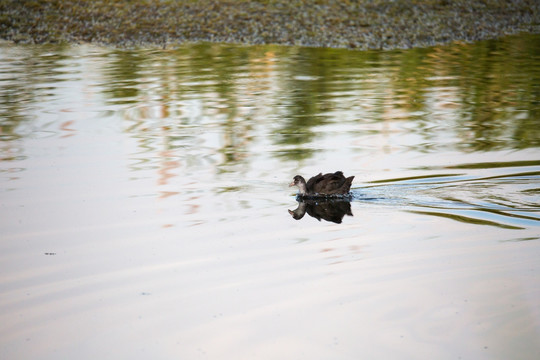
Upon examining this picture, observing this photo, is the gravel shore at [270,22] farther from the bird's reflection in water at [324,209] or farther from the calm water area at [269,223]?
the bird's reflection in water at [324,209]

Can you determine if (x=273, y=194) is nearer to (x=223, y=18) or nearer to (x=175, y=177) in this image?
(x=175, y=177)

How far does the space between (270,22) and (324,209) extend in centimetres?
1748

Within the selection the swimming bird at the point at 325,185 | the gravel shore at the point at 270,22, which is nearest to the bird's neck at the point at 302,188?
the swimming bird at the point at 325,185

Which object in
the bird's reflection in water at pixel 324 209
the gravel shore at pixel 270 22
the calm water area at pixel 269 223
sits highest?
the gravel shore at pixel 270 22

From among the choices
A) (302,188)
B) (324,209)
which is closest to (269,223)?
(324,209)

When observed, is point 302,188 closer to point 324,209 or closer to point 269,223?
point 324,209

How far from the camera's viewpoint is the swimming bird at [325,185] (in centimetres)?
1093

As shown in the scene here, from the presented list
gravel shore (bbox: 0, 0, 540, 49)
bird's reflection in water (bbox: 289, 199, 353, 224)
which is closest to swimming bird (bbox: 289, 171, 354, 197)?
bird's reflection in water (bbox: 289, 199, 353, 224)

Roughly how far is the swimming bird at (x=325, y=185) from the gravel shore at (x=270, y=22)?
14.3 m

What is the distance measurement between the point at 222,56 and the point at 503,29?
28.1 feet

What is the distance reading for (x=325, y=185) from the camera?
36.4ft

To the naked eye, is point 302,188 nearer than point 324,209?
No

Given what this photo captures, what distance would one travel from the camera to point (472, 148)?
13312 millimetres

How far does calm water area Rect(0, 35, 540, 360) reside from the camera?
7160 mm
